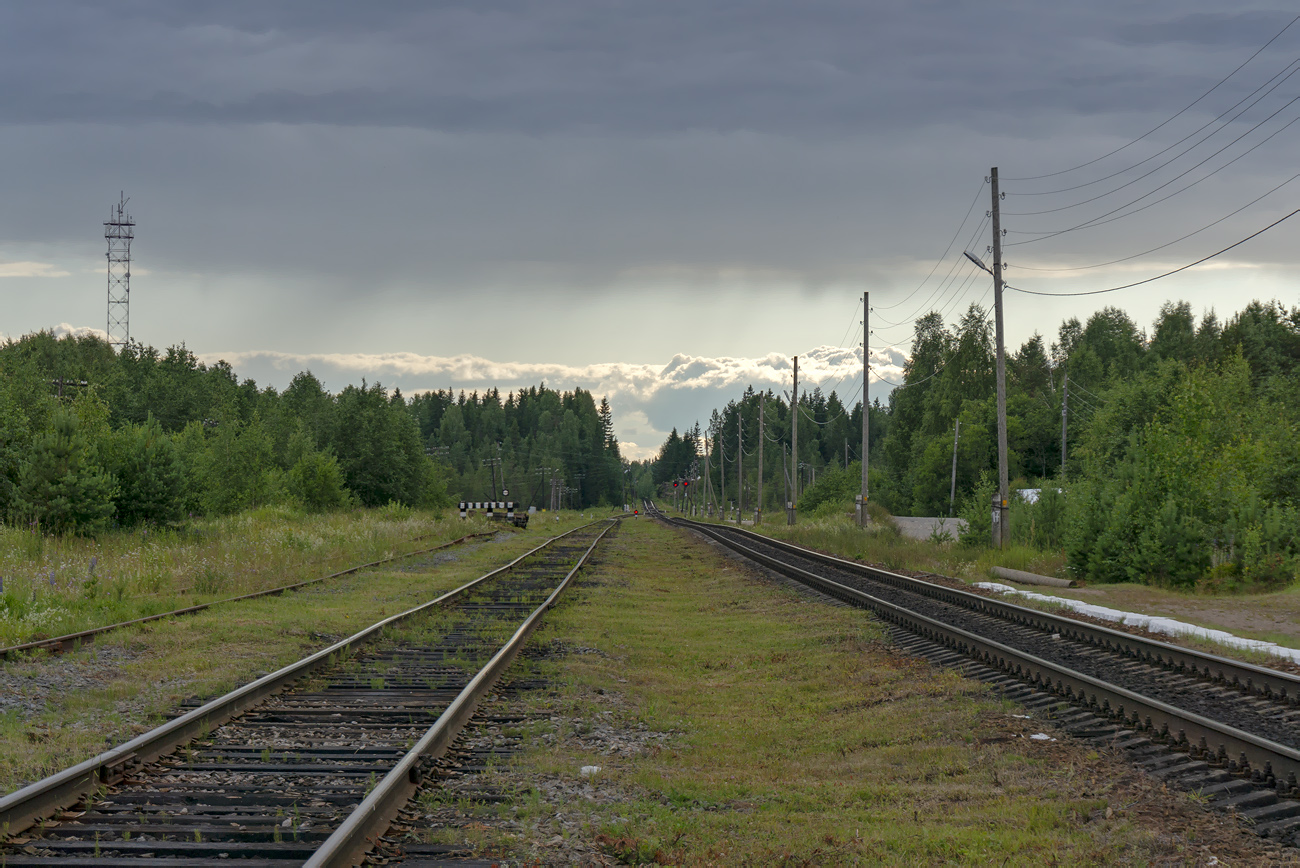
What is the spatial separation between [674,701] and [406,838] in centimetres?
523

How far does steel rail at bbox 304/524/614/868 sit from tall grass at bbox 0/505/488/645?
21.5 ft

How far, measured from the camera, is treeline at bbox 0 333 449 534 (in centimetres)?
2398

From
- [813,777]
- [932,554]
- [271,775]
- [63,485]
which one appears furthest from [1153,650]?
[63,485]

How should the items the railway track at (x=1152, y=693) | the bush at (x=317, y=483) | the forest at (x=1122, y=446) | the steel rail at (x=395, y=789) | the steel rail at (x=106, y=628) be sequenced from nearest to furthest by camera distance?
the steel rail at (x=395, y=789)
the railway track at (x=1152, y=693)
the steel rail at (x=106, y=628)
the forest at (x=1122, y=446)
the bush at (x=317, y=483)

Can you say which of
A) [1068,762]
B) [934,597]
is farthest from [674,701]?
[934,597]

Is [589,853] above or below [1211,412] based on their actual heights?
below

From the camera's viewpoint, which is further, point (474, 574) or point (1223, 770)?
point (474, 574)

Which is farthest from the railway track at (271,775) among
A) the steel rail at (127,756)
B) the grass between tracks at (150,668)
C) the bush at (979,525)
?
the bush at (979,525)

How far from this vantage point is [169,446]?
27375 millimetres

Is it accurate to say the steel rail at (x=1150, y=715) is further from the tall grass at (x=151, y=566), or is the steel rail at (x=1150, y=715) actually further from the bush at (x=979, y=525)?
the bush at (x=979, y=525)

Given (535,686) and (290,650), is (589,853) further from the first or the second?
(290,650)

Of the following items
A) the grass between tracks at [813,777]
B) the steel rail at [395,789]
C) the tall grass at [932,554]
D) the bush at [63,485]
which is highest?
the bush at [63,485]

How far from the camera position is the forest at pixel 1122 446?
2002cm

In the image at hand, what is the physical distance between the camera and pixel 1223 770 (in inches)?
240
